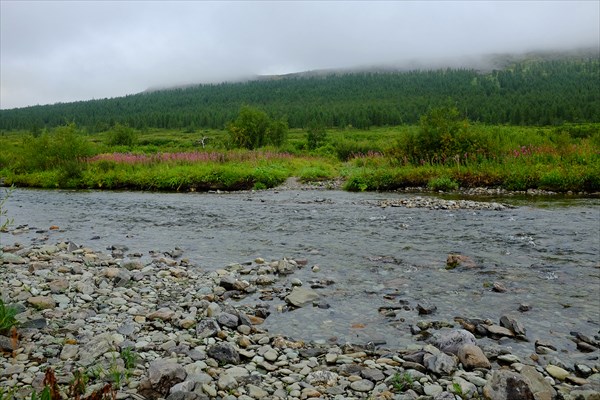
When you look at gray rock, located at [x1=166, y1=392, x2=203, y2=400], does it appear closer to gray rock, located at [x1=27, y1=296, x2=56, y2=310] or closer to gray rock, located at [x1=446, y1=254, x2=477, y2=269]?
gray rock, located at [x1=27, y1=296, x2=56, y2=310]

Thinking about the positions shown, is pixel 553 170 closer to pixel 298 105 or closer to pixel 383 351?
pixel 383 351

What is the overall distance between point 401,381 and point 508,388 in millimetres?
1029

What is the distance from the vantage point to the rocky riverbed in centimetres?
430

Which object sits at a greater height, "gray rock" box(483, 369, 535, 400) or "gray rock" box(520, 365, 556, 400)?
"gray rock" box(483, 369, 535, 400)

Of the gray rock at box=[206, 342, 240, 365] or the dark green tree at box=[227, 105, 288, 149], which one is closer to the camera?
the gray rock at box=[206, 342, 240, 365]

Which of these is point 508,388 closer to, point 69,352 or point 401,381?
point 401,381

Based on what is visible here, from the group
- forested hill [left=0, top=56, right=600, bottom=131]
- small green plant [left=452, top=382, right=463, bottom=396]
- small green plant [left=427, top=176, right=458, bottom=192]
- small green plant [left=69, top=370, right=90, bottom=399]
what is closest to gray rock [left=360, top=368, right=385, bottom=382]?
small green plant [left=452, top=382, right=463, bottom=396]

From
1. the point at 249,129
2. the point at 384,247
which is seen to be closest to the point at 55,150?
the point at 249,129

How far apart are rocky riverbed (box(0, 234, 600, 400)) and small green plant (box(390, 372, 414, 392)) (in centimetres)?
1

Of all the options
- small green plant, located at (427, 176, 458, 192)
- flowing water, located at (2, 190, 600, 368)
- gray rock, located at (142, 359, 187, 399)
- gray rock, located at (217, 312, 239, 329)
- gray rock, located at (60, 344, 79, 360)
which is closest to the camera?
gray rock, located at (142, 359, 187, 399)

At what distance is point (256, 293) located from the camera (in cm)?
785

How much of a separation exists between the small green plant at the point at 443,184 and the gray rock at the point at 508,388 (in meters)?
19.9

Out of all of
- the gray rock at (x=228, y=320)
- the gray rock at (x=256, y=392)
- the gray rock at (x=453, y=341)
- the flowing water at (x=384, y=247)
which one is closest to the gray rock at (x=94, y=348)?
the gray rock at (x=228, y=320)

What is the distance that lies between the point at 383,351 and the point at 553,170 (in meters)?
20.4
